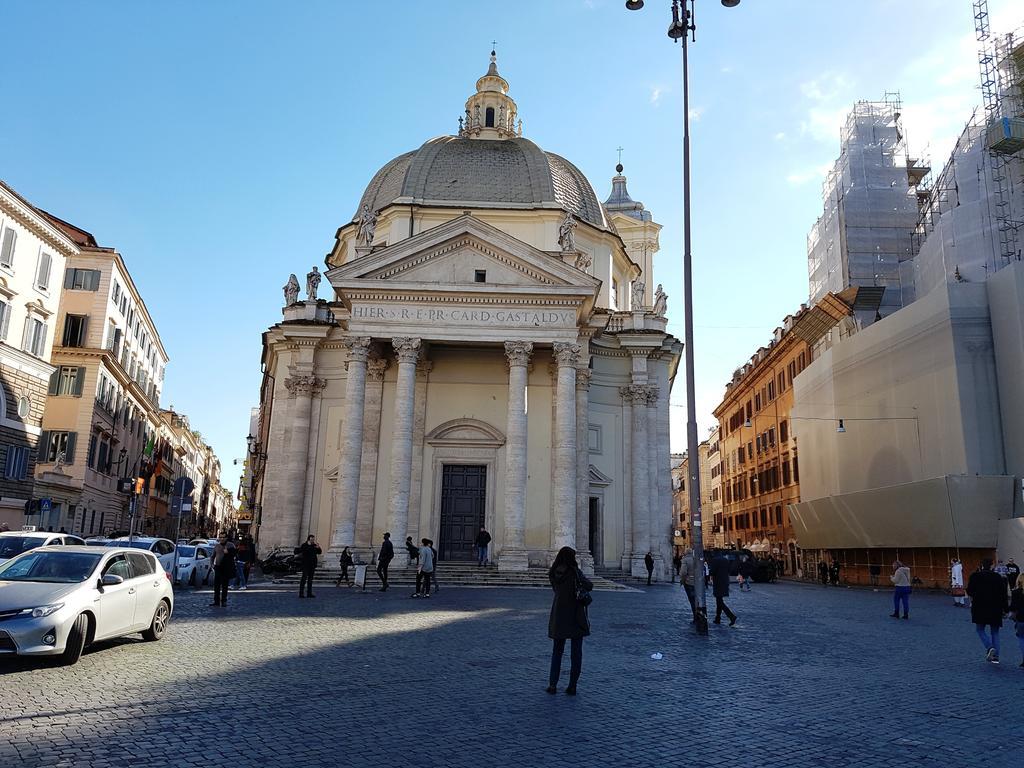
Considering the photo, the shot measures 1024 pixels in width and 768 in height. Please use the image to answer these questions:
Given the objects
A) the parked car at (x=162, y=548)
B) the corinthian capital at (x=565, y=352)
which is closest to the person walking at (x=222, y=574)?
the parked car at (x=162, y=548)

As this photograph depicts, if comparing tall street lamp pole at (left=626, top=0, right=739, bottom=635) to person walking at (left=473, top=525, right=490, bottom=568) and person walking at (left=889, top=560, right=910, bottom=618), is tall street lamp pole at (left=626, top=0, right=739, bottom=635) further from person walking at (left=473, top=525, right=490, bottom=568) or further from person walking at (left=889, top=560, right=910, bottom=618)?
person walking at (left=473, top=525, right=490, bottom=568)

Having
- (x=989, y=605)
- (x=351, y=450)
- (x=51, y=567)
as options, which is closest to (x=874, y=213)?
(x=351, y=450)

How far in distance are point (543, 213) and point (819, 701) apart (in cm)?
2745

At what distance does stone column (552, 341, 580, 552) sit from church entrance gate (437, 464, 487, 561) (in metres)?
3.28

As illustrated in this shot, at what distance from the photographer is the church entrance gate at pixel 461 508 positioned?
98.7 ft

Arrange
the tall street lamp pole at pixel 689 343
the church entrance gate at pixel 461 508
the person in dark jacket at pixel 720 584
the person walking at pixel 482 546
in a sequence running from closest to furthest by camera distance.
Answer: the tall street lamp pole at pixel 689 343, the person in dark jacket at pixel 720 584, the person walking at pixel 482 546, the church entrance gate at pixel 461 508

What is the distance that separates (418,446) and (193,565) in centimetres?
956

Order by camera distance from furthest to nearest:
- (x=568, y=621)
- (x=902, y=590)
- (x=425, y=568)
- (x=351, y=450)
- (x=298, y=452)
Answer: (x=298, y=452) → (x=351, y=450) → (x=425, y=568) → (x=902, y=590) → (x=568, y=621)

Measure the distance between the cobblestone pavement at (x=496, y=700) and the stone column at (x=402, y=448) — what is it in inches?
490

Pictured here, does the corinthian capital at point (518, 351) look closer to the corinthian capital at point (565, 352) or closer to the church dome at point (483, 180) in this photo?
the corinthian capital at point (565, 352)

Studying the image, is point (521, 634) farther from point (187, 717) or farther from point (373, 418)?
point (373, 418)

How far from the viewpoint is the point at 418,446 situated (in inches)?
1195

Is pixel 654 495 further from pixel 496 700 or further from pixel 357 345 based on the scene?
pixel 496 700

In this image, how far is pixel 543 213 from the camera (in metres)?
33.6
